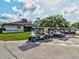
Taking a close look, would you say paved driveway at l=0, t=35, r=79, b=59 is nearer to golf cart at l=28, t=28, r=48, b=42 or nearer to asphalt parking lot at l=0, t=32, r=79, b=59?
asphalt parking lot at l=0, t=32, r=79, b=59

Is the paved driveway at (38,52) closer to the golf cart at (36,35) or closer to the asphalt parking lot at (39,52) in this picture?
the asphalt parking lot at (39,52)

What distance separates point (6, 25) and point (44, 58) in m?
34.8

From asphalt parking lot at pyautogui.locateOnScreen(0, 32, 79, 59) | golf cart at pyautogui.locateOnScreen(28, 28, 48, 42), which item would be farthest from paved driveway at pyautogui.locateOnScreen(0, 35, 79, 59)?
golf cart at pyautogui.locateOnScreen(28, 28, 48, 42)

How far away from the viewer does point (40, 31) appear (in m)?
20.5

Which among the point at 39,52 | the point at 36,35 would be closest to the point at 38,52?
the point at 39,52

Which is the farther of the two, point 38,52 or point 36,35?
point 36,35

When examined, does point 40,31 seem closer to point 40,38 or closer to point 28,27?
point 40,38

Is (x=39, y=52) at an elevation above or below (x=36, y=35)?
below

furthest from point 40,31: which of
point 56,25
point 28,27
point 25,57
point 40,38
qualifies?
point 28,27

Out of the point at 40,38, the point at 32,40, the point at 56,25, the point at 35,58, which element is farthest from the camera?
the point at 56,25

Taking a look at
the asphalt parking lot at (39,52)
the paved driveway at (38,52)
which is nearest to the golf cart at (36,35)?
the asphalt parking lot at (39,52)

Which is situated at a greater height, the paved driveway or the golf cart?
the golf cart

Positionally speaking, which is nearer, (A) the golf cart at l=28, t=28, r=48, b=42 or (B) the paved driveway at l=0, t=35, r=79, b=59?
(B) the paved driveway at l=0, t=35, r=79, b=59

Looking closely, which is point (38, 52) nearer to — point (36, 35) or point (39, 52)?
point (39, 52)
